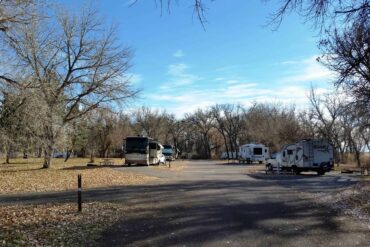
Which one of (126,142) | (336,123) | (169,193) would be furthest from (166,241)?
(336,123)

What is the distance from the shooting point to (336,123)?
74875 mm

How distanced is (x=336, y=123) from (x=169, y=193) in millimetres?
61157

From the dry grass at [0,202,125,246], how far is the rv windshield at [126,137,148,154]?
34.0m

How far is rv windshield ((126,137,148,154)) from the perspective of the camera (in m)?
50.1

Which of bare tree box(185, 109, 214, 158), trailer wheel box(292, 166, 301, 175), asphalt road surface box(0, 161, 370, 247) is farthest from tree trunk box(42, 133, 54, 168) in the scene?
bare tree box(185, 109, 214, 158)

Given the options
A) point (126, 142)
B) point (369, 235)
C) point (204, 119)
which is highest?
point (204, 119)

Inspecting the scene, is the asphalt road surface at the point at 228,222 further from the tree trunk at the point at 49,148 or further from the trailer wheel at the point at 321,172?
the trailer wheel at the point at 321,172

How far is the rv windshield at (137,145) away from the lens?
50062 millimetres

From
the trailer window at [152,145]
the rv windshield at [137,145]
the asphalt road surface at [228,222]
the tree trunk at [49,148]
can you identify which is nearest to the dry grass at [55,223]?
the asphalt road surface at [228,222]

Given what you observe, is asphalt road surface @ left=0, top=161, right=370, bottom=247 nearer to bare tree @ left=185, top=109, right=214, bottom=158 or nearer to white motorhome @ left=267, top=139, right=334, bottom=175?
white motorhome @ left=267, top=139, right=334, bottom=175

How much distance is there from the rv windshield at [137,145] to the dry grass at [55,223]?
33992 millimetres

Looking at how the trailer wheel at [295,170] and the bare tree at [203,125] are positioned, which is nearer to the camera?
the trailer wheel at [295,170]

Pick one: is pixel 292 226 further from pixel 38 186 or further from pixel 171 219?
pixel 38 186

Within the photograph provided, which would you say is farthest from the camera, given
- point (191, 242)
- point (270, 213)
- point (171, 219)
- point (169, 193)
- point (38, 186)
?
point (38, 186)
